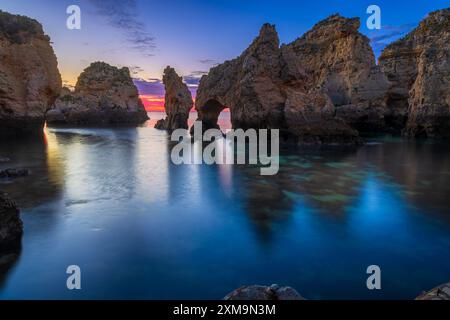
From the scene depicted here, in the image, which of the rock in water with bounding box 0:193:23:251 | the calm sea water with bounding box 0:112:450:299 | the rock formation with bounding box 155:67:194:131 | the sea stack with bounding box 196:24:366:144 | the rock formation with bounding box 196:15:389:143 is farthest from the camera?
the rock formation with bounding box 155:67:194:131

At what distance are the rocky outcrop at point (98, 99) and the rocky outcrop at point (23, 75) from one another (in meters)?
32.6

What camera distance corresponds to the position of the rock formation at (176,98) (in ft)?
156

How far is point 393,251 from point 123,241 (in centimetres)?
627

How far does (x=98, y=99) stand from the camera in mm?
68312

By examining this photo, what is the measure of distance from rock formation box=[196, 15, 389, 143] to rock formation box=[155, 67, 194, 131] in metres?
6.45

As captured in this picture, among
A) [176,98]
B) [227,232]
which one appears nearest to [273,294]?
[227,232]

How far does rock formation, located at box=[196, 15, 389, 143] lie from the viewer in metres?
28.4

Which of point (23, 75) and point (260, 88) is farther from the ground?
point (23, 75)

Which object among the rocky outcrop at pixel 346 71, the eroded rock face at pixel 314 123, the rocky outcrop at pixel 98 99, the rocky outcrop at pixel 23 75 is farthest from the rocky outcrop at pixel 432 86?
the rocky outcrop at pixel 98 99

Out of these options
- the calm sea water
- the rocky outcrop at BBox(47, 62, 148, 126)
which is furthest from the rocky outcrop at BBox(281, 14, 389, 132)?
the rocky outcrop at BBox(47, 62, 148, 126)

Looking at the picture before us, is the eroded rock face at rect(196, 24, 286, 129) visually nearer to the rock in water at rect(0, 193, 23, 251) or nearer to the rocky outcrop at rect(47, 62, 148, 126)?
the rock in water at rect(0, 193, 23, 251)

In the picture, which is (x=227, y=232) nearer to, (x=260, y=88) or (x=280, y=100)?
(x=280, y=100)

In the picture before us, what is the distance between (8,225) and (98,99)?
65.9 m
